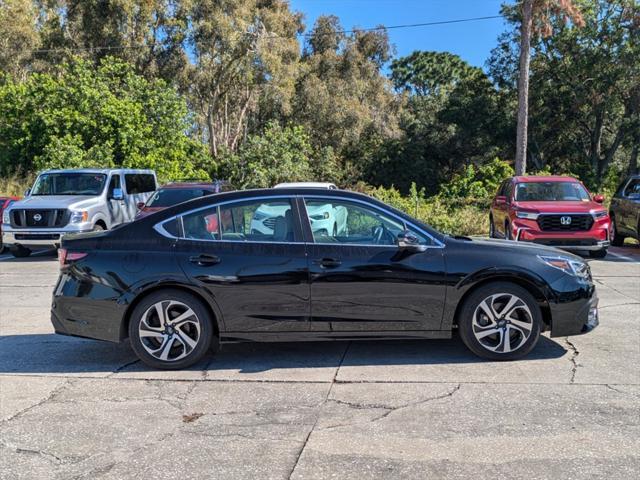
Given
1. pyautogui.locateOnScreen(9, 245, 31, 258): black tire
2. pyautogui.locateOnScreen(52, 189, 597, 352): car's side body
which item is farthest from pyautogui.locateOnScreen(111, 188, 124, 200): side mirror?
pyautogui.locateOnScreen(52, 189, 597, 352): car's side body

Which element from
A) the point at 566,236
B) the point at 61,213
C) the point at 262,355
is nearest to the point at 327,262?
the point at 262,355

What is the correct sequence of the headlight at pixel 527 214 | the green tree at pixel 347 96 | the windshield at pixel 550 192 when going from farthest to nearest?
the green tree at pixel 347 96 < the windshield at pixel 550 192 < the headlight at pixel 527 214

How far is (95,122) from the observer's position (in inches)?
1037

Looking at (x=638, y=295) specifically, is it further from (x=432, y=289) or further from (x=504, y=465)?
(x=504, y=465)

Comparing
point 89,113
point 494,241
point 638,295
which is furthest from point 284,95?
point 494,241

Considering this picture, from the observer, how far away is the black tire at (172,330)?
5.74m

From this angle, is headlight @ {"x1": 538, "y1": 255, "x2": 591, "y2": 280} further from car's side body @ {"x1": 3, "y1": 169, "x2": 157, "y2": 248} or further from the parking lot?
car's side body @ {"x1": 3, "y1": 169, "x2": 157, "y2": 248}

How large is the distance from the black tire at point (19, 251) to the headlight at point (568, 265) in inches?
486

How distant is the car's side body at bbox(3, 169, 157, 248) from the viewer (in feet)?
46.1

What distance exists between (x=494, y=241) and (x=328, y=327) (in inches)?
71.9

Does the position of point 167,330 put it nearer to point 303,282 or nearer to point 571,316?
point 303,282

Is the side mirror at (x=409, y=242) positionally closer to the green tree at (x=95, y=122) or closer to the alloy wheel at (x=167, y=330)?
the alloy wheel at (x=167, y=330)

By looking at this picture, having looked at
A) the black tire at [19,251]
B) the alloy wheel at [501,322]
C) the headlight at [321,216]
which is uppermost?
the headlight at [321,216]

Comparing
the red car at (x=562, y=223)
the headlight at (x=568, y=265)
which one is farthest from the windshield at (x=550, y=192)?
the headlight at (x=568, y=265)
